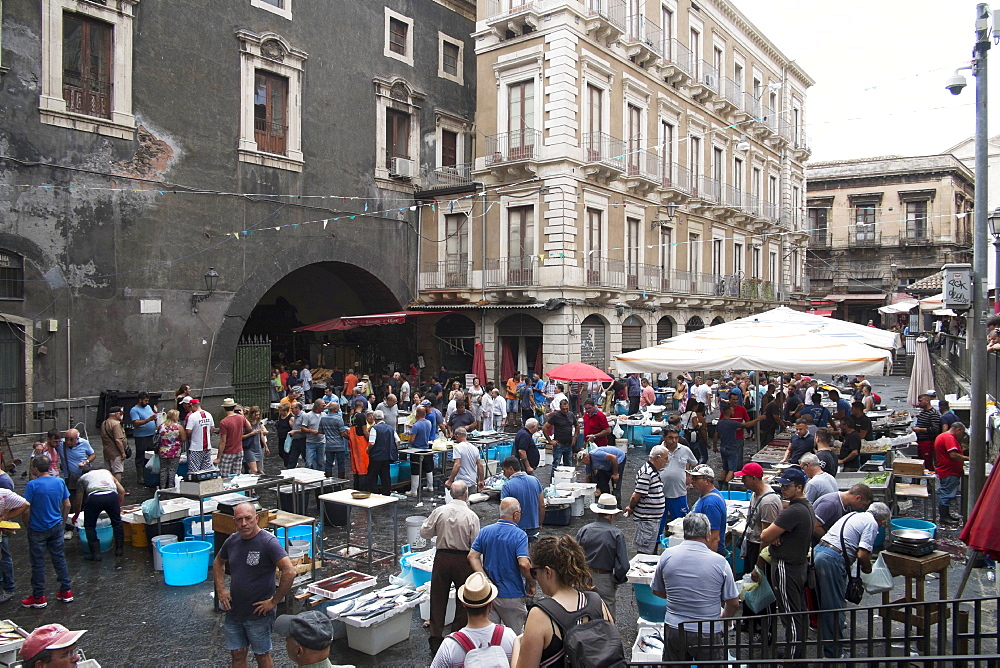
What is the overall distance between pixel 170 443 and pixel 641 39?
22337 mm

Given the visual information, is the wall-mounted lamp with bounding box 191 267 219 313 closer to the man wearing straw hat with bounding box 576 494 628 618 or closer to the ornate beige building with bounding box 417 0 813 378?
the ornate beige building with bounding box 417 0 813 378

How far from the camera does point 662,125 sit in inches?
1093

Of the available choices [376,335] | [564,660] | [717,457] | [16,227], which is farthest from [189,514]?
[376,335]

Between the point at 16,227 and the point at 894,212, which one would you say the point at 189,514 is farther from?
the point at 894,212

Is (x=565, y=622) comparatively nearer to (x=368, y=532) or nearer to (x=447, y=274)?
(x=368, y=532)

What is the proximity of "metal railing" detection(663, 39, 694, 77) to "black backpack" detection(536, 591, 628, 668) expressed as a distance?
27.0m

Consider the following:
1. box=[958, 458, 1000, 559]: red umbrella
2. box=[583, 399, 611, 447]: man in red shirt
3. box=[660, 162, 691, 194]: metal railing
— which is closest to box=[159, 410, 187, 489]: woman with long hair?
box=[583, 399, 611, 447]: man in red shirt

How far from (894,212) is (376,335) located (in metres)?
39.6

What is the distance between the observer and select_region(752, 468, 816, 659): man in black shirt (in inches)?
231

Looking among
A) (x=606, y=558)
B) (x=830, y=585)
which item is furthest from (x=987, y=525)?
(x=606, y=558)

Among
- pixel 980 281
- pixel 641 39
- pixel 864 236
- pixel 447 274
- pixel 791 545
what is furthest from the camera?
pixel 864 236

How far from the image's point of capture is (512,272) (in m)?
23.9

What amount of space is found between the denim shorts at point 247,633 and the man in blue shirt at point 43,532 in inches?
129

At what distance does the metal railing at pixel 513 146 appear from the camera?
23.3 metres
